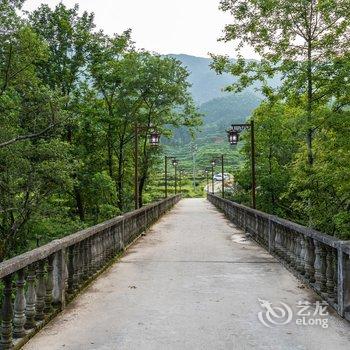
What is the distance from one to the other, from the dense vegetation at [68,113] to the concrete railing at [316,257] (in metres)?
9.69

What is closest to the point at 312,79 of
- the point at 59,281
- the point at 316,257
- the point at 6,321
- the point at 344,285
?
the point at 316,257

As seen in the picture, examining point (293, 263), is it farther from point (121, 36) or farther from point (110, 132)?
point (121, 36)

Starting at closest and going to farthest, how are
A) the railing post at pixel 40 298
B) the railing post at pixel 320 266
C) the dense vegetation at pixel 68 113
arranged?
the railing post at pixel 40 298, the railing post at pixel 320 266, the dense vegetation at pixel 68 113

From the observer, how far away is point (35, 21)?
2309 cm

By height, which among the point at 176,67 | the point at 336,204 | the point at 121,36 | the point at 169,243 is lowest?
the point at 169,243

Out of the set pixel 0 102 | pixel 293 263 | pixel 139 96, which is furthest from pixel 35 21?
pixel 293 263

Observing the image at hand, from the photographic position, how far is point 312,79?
1205 cm

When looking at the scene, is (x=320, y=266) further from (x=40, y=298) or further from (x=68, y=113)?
(x=68, y=113)

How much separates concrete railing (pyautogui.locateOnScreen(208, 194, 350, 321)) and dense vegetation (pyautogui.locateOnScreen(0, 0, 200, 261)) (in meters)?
9.69

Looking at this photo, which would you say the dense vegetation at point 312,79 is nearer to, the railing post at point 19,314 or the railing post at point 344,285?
the railing post at point 344,285

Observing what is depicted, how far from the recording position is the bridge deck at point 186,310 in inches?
174

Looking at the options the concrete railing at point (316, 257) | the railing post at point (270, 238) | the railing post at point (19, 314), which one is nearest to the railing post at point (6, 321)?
the railing post at point (19, 314)

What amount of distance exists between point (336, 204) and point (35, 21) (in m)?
19.4

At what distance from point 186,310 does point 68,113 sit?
13060mm
